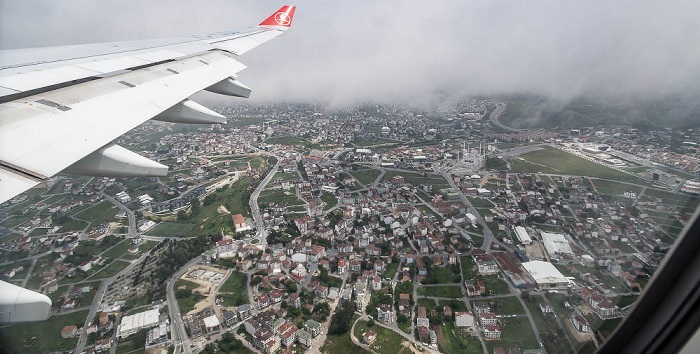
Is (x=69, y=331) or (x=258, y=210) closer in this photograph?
(x=69, y=331)

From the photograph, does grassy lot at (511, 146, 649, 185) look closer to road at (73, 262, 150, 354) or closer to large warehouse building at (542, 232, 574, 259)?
large warehouse building at (542, 232, 574, 259)

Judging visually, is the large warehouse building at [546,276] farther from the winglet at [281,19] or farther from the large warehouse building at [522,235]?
the winglet at [281,19]

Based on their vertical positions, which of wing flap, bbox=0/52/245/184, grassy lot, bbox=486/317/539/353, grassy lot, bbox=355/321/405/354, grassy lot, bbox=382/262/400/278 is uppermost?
wing flap, bbox=0/52/245/184

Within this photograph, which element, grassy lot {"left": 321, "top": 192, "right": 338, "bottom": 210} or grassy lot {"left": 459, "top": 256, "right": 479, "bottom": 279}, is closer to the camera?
grassy lot {"left": 459, "top": 256, "right": 479, "bottom": 279}

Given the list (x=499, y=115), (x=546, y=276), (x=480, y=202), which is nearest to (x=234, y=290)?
(x=546, y=276)

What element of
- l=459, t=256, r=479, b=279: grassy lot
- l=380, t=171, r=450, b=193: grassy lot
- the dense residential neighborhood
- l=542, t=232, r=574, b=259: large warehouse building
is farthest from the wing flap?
l=380, t=171, r=450, b=193: grassy lot

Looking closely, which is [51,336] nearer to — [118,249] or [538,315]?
[118,249]
